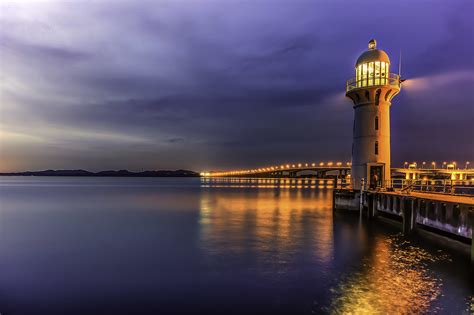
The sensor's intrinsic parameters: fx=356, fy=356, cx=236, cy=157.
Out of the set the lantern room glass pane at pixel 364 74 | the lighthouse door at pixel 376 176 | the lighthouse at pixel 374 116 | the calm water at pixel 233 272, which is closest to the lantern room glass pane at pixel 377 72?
the lighthouse at pixel 374 116

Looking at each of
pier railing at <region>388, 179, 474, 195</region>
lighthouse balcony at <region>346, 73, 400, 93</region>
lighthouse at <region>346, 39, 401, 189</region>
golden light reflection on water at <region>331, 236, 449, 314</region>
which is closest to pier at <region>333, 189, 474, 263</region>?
pier railing at <region>388, 179, 474, 195</region>

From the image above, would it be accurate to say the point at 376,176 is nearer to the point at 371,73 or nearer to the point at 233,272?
the point at 371,73

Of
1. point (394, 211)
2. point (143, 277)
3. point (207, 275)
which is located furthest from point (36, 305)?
point (394, 211)

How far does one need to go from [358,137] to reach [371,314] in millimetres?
18121

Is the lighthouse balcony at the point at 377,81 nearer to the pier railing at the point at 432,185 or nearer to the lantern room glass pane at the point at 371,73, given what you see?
the lantern room glass pane at the point at 371,73

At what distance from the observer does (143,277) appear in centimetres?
1211

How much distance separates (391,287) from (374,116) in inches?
633

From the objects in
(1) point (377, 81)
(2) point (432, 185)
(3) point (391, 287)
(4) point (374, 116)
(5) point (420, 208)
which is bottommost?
(3) point (391, 287)

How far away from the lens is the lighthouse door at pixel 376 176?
80.7 ft

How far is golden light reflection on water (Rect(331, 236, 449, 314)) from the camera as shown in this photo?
9.09 meters

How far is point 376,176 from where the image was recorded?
80.8 feet

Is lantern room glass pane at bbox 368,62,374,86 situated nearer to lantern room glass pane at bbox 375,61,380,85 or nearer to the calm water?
lantern room glass pane at bbox 375,61,380,85

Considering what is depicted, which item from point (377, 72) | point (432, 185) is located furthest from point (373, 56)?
point (432, 185)

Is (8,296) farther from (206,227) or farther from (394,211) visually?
(394,211)
